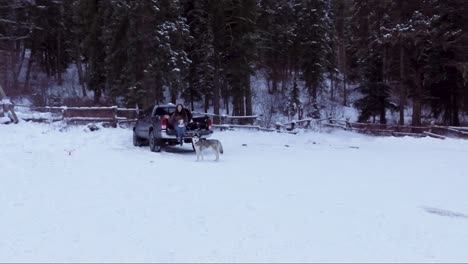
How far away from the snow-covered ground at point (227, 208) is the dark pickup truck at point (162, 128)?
110cm

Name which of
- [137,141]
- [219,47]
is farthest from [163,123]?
[219,47]

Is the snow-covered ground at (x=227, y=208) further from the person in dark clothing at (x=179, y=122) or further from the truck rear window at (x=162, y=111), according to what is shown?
the truck rear window at (x=162, y=111)

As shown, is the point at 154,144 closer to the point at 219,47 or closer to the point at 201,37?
the point at 219,47

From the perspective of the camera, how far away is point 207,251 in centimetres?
589

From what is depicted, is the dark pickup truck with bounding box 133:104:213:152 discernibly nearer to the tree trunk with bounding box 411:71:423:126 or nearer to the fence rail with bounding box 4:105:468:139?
the fence rail with bounding box 4:105:468:139

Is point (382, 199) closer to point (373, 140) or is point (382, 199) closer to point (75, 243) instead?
point (75, 243)

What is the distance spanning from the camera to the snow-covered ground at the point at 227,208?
19.6 feet

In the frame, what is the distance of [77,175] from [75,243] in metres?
5.39

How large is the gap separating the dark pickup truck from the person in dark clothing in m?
0.15

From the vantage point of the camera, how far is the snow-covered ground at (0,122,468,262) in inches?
235

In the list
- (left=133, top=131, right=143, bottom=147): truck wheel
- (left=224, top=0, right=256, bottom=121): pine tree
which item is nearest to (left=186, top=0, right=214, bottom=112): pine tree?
(left=224, top=0, right=256, bottom=121): pine tree

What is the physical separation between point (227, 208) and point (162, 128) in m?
8.90

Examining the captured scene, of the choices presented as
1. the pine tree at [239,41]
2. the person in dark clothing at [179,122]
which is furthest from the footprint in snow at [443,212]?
the pine tree at [239,41]

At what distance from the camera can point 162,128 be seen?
1658 centimetres
